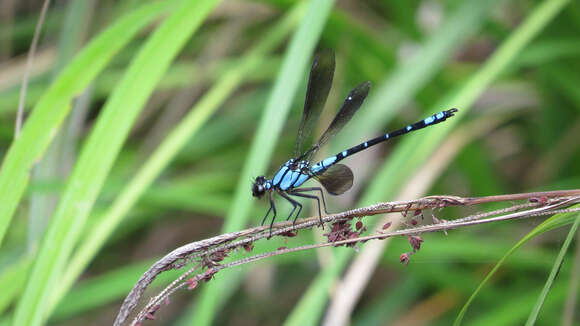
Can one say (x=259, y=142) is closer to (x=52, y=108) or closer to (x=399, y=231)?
(x=52, y=108)

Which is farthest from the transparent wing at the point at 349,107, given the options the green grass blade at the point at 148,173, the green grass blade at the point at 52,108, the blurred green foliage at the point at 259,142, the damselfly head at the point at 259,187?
the green grass blade at the point at 52,108

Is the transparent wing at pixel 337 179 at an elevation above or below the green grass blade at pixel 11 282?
below

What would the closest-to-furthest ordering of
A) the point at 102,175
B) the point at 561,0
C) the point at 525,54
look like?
1. the point at 102,175
2. the point at 561,0
3. the point at 525,54

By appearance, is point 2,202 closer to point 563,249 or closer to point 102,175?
point 102,175

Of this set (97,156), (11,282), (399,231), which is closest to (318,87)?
(97,156)

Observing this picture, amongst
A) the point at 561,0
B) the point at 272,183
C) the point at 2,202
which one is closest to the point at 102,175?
the point at 2,202

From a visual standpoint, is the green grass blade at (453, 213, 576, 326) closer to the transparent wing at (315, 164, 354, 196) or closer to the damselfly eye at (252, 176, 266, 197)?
the transparent wing at (315, 164, 354, 196)

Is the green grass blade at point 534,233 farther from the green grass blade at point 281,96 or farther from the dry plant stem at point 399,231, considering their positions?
the green grass blade at point 281,96
